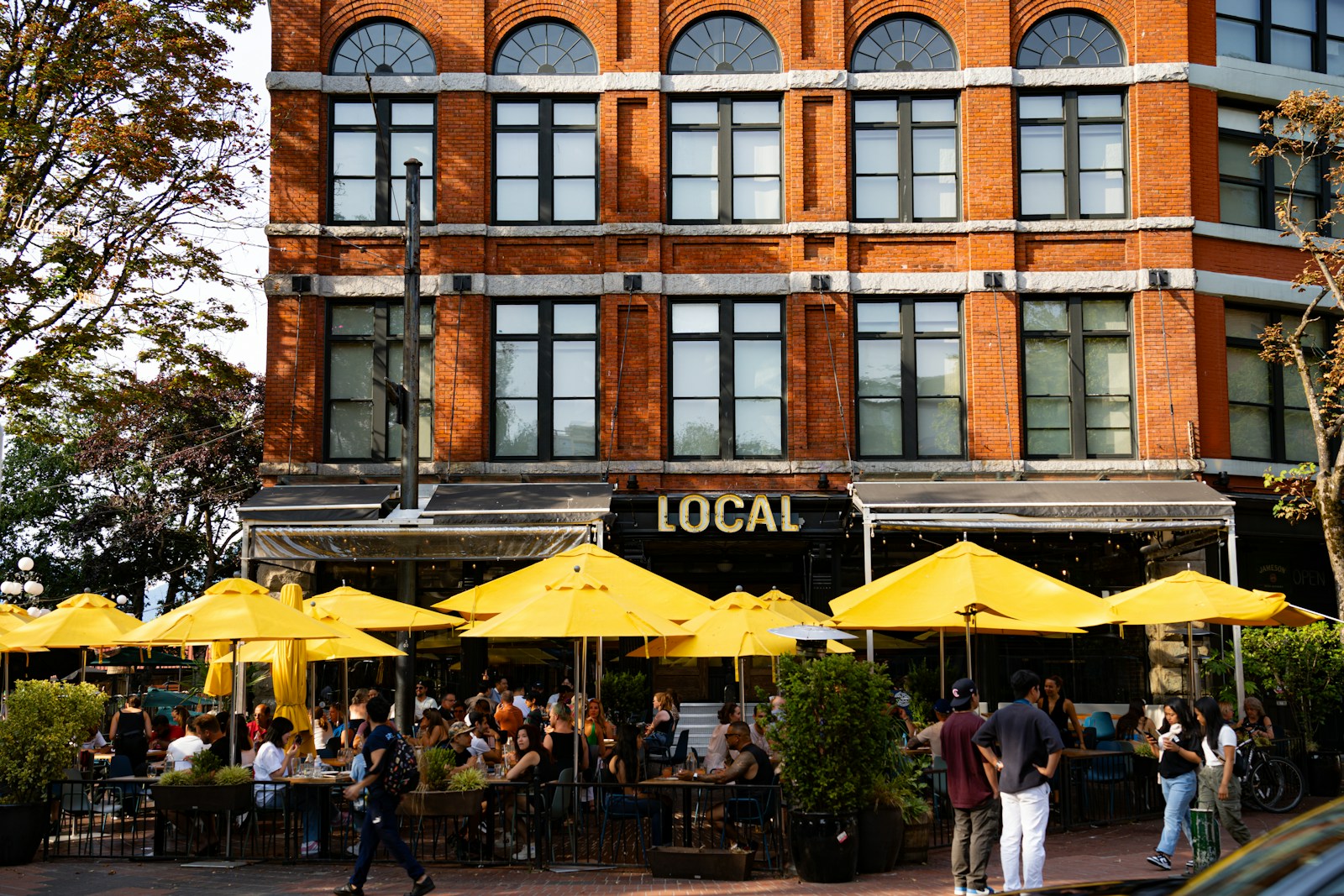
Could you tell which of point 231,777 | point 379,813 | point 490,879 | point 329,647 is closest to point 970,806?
point 490,879

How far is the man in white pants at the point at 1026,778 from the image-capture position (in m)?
10.2

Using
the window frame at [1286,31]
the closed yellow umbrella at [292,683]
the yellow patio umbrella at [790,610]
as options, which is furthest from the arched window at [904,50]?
the closed yellow umbrella at [292,683]

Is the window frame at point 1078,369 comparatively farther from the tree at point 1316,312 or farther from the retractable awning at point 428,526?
the retractable awning at point 428,526

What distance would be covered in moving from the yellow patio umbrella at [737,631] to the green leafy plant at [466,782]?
352 cm

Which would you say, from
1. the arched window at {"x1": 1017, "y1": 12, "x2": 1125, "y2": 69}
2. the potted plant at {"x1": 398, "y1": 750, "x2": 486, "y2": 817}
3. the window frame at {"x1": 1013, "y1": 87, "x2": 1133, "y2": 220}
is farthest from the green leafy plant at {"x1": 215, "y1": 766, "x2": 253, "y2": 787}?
the arched window at {"x1": 1017, "y1": 12, "x2": 1125, "y2": 69}

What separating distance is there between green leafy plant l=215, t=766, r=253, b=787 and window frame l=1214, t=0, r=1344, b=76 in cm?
1982

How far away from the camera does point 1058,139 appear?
76.5 ft

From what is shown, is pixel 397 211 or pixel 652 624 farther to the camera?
pixel 397 211

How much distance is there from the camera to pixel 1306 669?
61.6 ft

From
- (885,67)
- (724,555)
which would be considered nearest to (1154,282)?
(885,67)

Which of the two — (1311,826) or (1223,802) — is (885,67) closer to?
(1223,802)

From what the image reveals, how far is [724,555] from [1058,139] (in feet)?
30.1

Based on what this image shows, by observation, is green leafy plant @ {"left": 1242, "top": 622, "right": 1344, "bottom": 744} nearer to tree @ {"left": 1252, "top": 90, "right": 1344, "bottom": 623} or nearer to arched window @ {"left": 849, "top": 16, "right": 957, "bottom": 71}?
tree @ {"left": 1252, "top": 90, "right": 1344, "bottom": 623}

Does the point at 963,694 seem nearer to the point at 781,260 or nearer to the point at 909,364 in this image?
the point at 909,364
